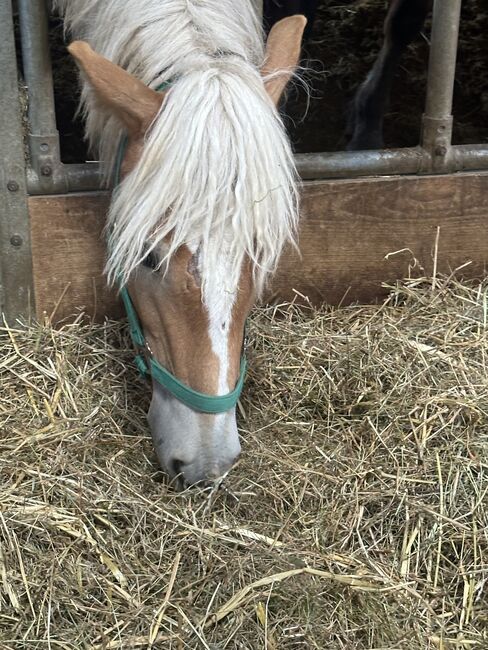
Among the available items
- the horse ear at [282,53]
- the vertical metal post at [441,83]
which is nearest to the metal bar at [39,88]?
the horse ear at [282,53]

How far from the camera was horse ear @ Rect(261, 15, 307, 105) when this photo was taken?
192 centimetres

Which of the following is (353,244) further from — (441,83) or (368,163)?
(441,83)

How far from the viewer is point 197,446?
1709 mm

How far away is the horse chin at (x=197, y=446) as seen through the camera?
1704mm

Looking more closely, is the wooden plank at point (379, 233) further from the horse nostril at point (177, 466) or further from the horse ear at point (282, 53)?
the horse nostril at point (177, 466)

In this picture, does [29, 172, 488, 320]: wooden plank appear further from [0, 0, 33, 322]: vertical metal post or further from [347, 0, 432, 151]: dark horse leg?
[347, 0, 432, 151]: dark horse leg

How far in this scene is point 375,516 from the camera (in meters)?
1.80

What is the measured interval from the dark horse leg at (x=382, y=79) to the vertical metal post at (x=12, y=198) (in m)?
1.62

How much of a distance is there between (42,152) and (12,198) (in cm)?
16

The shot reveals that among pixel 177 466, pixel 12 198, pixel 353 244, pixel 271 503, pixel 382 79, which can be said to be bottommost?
pixel 271 503

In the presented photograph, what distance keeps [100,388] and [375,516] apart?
85 cm

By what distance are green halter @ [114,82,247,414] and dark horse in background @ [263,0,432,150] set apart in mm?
1739

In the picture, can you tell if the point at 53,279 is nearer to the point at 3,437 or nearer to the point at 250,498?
the point at 3,437

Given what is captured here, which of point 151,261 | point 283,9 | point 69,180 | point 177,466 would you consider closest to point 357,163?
point 69,180
